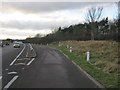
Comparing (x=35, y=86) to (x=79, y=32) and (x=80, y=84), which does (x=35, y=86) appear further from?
(x=79, y=32)

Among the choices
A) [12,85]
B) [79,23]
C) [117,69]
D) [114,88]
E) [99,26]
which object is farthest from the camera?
[79,23]

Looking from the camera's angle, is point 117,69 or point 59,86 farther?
point 117,69

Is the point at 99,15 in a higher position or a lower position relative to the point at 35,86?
higher

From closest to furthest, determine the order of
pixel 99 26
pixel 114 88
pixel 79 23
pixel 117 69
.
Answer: pixel 114 88, pixel 117 69, pixel 99 26, pixel 79 23

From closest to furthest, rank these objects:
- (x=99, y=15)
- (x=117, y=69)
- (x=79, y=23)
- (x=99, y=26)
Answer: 1. (x=117, y=69)
2. (x=99, y=15)
3. (x=99, y=26)
4. (x=79, y=23)

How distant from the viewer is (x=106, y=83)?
10.3 meters

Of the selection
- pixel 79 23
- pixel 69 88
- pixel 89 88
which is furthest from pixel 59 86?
pixel 79 23

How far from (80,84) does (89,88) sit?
3.06 feet

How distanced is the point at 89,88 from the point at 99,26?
258ft

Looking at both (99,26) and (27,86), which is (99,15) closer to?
(99,26)

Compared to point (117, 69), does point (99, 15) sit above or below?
above

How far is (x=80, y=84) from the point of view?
1027cm

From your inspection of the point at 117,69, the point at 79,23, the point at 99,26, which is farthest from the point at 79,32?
the point at 117,69

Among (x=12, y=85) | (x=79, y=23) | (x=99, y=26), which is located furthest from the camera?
(x=79, y=23)
